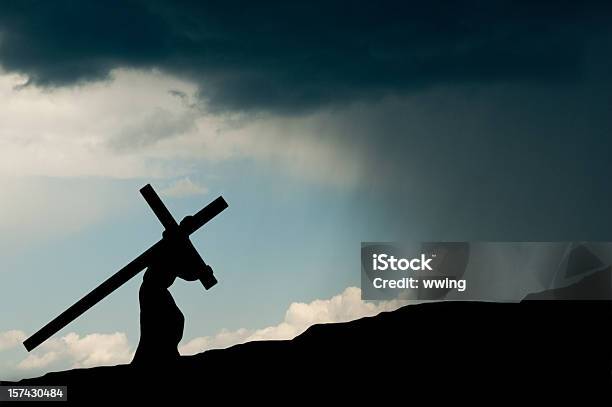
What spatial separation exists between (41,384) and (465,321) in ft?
36.9

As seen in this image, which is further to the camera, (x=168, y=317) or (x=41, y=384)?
(x=41, y=384)

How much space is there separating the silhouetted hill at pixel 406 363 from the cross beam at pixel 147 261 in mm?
1828

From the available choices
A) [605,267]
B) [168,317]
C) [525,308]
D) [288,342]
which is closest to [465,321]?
[525,308]

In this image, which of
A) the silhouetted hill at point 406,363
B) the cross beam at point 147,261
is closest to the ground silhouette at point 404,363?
the silhouetted hill at point 406,363

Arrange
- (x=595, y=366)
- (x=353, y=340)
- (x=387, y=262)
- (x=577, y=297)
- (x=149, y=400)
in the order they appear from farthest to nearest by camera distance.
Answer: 1. (x=577, y=297)
2. (x=387, y=262)
3. (x=353, y=340)
4. (x=595, y=366)
5. (x=149, y=400)

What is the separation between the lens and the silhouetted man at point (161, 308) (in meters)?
17.4

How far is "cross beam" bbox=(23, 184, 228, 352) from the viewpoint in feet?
57.9

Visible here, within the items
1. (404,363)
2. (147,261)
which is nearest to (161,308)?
(147,261)

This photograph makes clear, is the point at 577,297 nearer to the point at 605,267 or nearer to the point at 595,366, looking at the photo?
the point at 605,267

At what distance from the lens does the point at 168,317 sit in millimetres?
17406

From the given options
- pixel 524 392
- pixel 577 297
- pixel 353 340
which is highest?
pixel 577 297

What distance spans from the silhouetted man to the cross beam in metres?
0.25

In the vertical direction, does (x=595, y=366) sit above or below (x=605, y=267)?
below

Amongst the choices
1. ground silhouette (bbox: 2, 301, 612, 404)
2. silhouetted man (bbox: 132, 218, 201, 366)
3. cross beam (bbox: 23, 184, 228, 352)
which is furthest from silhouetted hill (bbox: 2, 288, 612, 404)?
cross beam (bbox: 23, 184, 228, 352)
